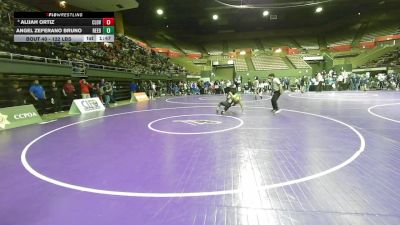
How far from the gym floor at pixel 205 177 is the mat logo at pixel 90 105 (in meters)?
6.32

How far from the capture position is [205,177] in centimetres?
420

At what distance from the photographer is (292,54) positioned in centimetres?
4534

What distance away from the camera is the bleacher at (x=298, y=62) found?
42.6 metres

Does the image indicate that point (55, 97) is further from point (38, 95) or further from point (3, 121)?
point (3, 121)

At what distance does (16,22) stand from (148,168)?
1030 centimetres

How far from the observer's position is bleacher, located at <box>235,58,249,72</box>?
143ft

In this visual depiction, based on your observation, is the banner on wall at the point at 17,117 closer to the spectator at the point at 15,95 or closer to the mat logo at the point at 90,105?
the spectator at the point at 15,95

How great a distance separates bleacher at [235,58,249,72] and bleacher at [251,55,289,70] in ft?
5.02

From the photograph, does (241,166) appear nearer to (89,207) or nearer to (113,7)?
(89,207)

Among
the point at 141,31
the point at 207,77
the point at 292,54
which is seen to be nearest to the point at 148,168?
the point at 207,77

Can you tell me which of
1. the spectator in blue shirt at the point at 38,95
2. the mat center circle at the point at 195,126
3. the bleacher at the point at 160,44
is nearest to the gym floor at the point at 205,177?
the mat center circle at the point at 195,126

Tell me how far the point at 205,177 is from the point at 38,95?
38.2 ft

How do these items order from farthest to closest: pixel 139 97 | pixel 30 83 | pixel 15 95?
pixel 139 97
pixel 30 83
pixel 15 95

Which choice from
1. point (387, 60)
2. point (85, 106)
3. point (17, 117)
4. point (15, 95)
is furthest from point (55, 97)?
point (387, 60)
